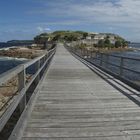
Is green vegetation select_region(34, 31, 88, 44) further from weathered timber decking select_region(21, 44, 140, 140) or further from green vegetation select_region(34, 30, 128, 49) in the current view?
weathered timber decking select_region(21, 44, 140, 140)

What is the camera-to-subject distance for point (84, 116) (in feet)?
24.1

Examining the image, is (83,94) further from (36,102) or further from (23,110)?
(23,110)

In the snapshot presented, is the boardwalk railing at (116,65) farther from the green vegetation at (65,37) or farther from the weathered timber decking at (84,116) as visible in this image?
the green vegetation at (65,37)

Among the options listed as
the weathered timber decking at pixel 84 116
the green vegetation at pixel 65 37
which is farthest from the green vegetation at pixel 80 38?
the weathered timber decking at pixel 84 116

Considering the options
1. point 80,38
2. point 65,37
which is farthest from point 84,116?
point 65,37

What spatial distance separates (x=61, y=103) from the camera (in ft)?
28.8

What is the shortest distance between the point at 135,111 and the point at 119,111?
13.9 inches

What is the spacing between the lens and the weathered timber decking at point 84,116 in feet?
19.9

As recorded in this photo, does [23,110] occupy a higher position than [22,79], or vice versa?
[22,79]

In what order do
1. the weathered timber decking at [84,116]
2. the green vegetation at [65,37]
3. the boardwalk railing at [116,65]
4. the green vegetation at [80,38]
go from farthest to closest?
the green vegetation at [65,37] < the green vegetation at [80,38] < the boardwalk railing at [116,65] < the weathered timber decking at [84,116]

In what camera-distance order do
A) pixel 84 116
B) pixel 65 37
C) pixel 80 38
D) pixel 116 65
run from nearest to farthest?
pixel 84 116, pixel 116 65, pixel 80 38, pixel 65 37

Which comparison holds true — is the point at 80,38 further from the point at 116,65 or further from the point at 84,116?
the point at 84,116

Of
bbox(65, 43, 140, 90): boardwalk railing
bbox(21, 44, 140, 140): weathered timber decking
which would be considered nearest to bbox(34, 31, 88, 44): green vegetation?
bbox(65, 43, 140, 90): boardwalk railing

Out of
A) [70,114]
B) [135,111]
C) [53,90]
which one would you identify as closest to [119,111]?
Answer: [135,111]
